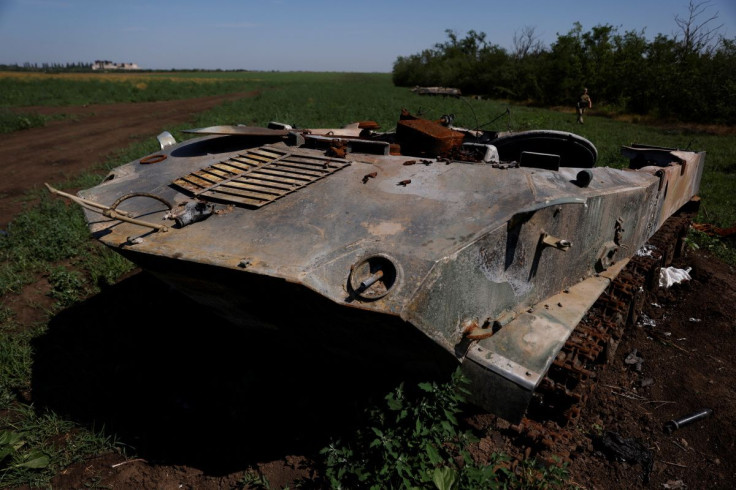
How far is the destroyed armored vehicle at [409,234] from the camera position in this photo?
223cm

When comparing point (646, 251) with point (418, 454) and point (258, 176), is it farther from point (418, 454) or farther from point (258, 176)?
point (258, 176)

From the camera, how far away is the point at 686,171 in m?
5.13

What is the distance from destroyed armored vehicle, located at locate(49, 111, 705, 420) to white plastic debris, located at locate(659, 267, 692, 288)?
218cm

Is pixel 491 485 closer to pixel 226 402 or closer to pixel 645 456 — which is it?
pixel 645 456

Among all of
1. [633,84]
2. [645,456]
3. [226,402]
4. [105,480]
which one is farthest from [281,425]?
[633,84]

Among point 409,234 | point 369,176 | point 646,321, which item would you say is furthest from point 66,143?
point 646,321

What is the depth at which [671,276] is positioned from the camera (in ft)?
18.2

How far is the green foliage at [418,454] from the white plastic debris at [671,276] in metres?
3.76

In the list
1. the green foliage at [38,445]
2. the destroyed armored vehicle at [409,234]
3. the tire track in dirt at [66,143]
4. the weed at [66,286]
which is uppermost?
the destroyed armored vehicle at [409,234]

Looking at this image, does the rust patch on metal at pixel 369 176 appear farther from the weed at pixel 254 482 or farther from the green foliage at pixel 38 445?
the green foliage at pixel 38 445

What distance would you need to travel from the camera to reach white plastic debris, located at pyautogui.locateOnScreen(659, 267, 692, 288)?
5.45m

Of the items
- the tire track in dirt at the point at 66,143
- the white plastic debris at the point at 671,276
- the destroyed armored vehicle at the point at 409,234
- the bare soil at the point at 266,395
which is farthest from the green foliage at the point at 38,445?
the white plastic debris at the point at 671,276

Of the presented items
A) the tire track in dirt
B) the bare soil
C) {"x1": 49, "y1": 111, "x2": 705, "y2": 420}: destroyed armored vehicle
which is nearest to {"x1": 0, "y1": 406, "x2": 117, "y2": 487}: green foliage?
the bare soil

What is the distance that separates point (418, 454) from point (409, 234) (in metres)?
1.28
